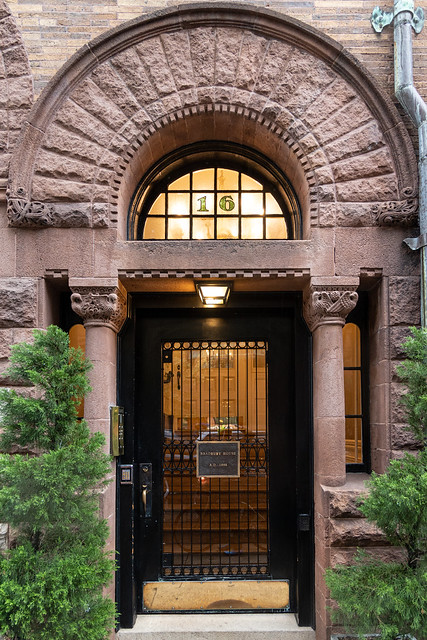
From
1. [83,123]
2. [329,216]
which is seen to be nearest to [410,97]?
[329,216]

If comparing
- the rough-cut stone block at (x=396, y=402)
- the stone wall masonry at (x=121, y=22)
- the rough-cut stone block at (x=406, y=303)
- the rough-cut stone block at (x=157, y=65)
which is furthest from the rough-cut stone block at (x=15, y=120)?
the rough-cut stone block at (x=396, y=402)

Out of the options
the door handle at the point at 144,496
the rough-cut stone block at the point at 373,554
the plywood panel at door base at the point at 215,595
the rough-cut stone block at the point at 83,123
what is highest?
the rough-cut stone block at the point at 83,123

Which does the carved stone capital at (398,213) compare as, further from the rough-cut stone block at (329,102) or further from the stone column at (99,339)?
the stone column at (99,339)

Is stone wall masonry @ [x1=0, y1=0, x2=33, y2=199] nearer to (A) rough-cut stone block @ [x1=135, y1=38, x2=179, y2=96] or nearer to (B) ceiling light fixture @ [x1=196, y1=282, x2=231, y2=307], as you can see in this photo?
(A) rough-cut stone block @ [x1=135, y1=38, x2=179, y2=96]

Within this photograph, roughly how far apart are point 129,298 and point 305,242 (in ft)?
6.41

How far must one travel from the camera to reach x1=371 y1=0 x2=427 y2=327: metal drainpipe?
16.2ft

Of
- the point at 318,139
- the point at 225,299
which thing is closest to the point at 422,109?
the point at 318,139

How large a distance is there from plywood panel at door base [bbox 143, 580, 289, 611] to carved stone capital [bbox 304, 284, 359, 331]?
2.85 meters

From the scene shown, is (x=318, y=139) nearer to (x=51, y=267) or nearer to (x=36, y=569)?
(x=51, y=267)

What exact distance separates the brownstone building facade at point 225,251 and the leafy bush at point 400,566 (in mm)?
910

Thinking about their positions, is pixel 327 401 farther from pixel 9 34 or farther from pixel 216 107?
pixel 9 34

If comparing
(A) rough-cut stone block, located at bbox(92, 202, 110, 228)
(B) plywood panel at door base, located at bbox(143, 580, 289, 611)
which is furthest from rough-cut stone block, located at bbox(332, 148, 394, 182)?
(B) plywood panel at door base, located at bbox(143, 580, 289, 611)

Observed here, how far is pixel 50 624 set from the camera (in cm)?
360

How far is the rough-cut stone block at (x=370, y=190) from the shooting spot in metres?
5.14
